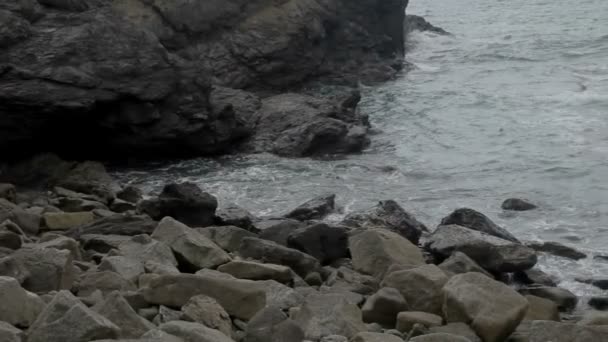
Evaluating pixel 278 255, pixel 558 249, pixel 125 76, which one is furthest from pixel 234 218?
pixel 125 76

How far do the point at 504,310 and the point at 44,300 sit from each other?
12.9ft

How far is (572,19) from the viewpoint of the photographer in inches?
1649

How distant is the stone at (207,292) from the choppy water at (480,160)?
5.62m

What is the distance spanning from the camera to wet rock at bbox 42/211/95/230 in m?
12.3

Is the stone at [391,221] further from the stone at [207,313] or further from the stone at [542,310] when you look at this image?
the stone at [207,313]

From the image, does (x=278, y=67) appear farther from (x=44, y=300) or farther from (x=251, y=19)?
(x=44, y=300)

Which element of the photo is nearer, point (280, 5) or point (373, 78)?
point (280, 5)

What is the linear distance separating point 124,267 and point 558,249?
7101 mm

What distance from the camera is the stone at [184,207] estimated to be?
547 inches

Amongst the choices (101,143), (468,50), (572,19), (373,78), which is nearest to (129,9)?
(101,143)

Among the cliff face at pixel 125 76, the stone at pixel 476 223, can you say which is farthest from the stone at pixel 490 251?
the cliff face at pixel 125 76

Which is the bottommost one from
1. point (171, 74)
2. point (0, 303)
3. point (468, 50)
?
point (468, 50)

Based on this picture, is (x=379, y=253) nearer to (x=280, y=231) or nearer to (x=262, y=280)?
(x=262, y=280)

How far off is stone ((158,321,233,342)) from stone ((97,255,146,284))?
210cm
